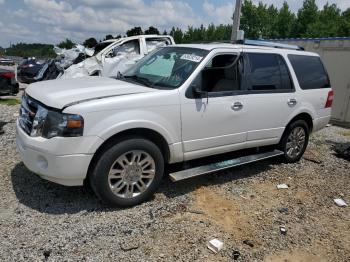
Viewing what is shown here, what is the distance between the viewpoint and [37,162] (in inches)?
150

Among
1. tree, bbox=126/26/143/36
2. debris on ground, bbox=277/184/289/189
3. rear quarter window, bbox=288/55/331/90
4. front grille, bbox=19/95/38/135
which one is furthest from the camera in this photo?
tree, bbox=126/26/143/36

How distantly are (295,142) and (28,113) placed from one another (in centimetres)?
433

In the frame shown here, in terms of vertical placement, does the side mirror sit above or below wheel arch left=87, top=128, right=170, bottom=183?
above

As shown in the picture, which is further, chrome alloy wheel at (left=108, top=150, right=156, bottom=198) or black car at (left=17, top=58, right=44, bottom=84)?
black car at (left=17, top=58, right=44, bottom=84)

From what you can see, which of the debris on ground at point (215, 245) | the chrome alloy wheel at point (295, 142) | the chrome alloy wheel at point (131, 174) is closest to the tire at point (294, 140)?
the chrome alloy wheel at point (295, 142)

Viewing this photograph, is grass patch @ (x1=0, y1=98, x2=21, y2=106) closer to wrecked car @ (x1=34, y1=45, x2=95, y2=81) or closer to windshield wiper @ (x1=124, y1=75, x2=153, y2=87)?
wrecked car @ (x1=34, y1=45, x2=95, y2=81)

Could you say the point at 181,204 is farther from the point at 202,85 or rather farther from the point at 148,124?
the point at 202,85

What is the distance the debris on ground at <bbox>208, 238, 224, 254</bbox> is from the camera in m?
3.55

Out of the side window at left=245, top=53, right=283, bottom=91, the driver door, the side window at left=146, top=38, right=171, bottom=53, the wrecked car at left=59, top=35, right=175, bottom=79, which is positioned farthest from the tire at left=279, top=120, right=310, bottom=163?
the side window at left=146, top=38, right=171, bottom=53

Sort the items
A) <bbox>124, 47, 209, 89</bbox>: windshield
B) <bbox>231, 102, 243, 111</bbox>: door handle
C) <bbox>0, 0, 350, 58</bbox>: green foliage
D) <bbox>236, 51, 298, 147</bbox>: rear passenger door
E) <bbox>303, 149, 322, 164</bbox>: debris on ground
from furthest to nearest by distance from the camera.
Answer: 1. <bbox>0, 0, 350, 58</bbox>: green foliage
2. <bbox>303, 149, 322, 164</bbox>: debris on ground
3. <bbox>236, 51, 298, 147</bbox>: rear passenger door
4. <bbox>231, 102, 243, 111</bbox>: door handle
5. <bbox>124, 47, 209, 89</bbox>: windshield

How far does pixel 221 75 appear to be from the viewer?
4801 millimetres

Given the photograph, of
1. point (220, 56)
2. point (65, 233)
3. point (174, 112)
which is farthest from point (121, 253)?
point (220, 56)

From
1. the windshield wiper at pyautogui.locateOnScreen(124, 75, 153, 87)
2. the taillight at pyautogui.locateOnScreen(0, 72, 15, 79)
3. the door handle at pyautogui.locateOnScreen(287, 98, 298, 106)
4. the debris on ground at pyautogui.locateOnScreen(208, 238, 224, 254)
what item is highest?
the windshield wiper at pyautogui.locateOnScreen(124, 75, 153, 87)

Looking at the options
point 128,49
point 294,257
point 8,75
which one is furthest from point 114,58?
point 294,257
